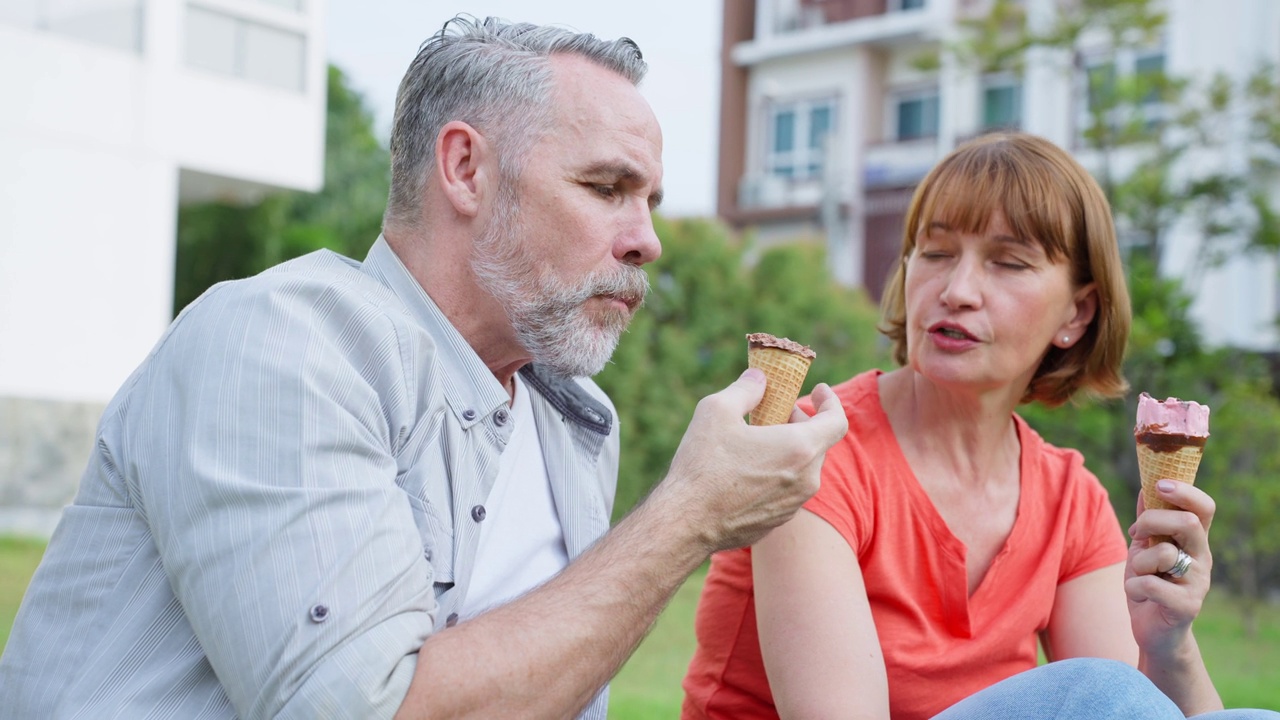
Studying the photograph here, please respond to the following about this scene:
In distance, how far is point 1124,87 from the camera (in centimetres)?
1229

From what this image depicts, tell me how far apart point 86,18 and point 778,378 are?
11.4 metres

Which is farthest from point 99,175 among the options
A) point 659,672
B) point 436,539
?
point 436,539

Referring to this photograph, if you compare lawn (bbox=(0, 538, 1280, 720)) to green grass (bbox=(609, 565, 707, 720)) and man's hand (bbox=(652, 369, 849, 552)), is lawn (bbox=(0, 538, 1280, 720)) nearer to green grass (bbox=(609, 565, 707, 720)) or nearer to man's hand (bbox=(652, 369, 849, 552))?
green grass (bbox=(609, 565, 707, 720))

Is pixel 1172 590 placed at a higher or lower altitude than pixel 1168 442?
lower

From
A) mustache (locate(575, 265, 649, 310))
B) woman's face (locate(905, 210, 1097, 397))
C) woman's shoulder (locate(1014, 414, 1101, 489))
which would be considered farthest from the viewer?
woman's shoulder (locate(1014, 414, 1101, 489))

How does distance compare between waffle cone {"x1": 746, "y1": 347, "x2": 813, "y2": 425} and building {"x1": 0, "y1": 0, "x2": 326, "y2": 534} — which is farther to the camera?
building {"x1": 0, "y1": 0, "x2": 326, "y2": 534}

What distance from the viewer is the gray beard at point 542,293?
229cm

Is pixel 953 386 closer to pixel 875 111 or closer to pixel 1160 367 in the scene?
pixel 1160 367

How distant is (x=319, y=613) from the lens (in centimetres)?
166

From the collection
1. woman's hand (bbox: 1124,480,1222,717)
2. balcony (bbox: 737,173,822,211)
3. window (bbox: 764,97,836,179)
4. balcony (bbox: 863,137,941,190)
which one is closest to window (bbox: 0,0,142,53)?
woman's hand (bbox: 1124,480,1222,717)

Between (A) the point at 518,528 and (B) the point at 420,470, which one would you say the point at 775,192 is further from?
(B) the point at 420,470

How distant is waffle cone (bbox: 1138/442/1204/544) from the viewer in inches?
96.7

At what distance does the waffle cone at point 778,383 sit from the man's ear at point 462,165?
597mm

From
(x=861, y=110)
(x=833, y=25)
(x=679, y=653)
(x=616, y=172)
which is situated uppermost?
(x=833, y=25)
